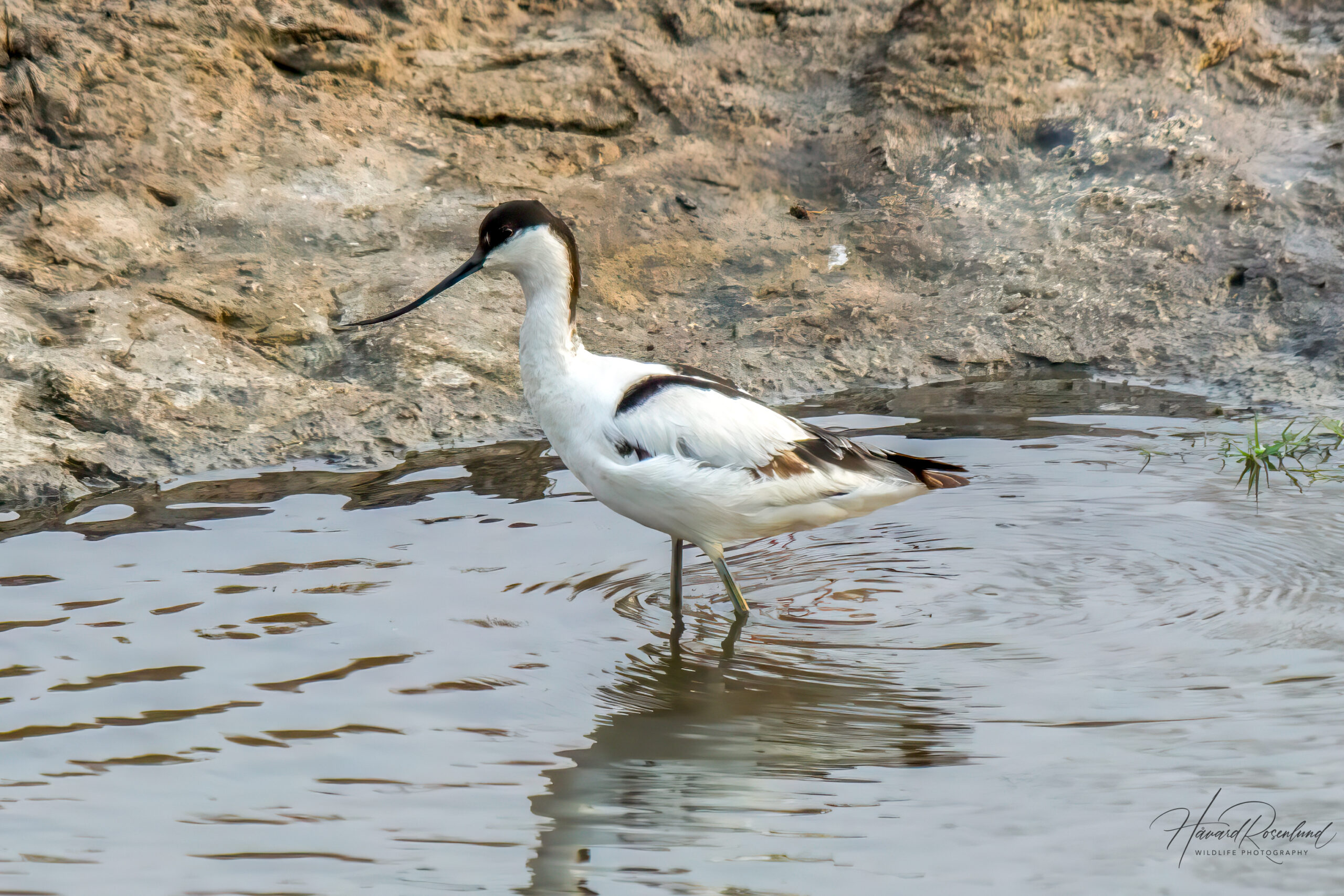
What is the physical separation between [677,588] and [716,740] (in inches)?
35.2

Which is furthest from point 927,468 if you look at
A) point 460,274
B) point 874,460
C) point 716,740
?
point 460,274

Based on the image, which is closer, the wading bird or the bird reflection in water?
the bird reflection in water

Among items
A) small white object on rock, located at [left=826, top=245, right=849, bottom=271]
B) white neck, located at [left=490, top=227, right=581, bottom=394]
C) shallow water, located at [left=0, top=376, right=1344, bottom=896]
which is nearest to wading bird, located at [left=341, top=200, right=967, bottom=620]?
white neck, located at [left=490, top=227, right=581, bottom=394]

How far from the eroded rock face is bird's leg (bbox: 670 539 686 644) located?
5.13 ft

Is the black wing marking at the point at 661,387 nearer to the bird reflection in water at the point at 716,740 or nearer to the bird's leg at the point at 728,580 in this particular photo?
the bird's leg at the point at 728,580

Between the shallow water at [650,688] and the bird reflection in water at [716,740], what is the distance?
11 millimetres

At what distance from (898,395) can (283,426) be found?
2703 mm

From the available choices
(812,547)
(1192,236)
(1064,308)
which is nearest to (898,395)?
(1064,308)

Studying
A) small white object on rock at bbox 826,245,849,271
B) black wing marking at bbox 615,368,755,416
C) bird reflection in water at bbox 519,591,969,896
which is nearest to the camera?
bird reflection in water at bbox 519,591,969,896

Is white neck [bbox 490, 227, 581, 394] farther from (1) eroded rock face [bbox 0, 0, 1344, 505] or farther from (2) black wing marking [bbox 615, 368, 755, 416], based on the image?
(1) eroded rock face [bbox 0, 0, 1344, 505]

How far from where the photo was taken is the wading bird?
13.1 ft

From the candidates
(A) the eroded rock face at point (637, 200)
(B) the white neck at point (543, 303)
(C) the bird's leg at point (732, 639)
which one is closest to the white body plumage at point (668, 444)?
(B) the white neck at point (543, 303)

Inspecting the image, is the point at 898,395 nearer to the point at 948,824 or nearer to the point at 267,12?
the point at 948,824

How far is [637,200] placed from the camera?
22.4ft
